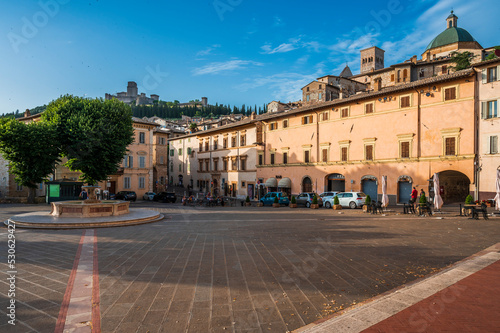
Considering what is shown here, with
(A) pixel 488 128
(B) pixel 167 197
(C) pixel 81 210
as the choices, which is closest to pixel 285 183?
(B) pixel 167 197

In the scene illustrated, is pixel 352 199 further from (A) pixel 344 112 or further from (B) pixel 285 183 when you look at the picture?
(B) pixel 285 183

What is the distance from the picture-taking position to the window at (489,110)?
940 inches

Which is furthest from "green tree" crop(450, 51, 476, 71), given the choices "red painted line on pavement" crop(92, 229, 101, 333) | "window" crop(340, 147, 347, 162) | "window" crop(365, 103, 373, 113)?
"red painted line on pavement" crop(92, 229, 101, 333)

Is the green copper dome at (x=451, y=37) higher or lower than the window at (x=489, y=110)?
higher

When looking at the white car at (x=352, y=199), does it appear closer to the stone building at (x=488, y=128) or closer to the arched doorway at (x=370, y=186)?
the arched doorway at (x=370, y=186)

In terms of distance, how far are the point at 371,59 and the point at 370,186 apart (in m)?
77.3

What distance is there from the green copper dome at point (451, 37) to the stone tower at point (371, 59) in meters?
19.7

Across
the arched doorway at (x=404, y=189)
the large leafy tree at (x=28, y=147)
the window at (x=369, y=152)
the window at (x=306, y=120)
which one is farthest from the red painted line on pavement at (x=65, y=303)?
the window at (x=306, y=120)

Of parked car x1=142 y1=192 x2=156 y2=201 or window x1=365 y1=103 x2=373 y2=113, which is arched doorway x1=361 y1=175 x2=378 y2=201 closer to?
window x1=365 y1=103 x2=373 y2=113

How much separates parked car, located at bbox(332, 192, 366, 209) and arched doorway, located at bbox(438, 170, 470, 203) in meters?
8.68

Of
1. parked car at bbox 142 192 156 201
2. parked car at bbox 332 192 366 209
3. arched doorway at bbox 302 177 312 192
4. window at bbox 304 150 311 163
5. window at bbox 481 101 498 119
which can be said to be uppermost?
window at bbox 481 101 498 119

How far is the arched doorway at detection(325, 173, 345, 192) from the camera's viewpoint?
34969mm

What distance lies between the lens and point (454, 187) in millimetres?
30172

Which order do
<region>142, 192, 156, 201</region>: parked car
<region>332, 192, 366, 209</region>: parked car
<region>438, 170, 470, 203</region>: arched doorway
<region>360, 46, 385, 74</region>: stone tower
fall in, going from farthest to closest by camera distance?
<region>360, 46, 385, 74</region>: stone tower
<region>142, 192, 156, 201</region>: parked car
<region>438, 170, 470, 203</region>: arched doorway
<region>332, 192, 366, 209</region>: parked car
